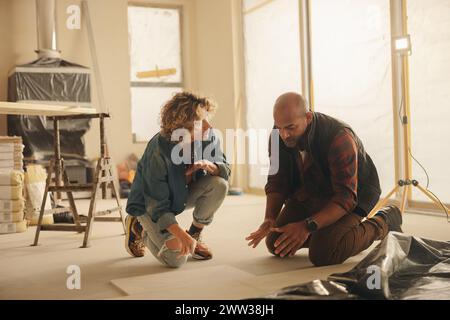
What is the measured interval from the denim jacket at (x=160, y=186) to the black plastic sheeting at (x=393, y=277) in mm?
707

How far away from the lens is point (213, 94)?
7.14 m

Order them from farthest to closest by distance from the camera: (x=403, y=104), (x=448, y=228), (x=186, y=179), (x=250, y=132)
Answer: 1. (x=250, y=132)
2. (x=403, y=104)
3. (x=448, y=228)
4. (x=186, y=179)

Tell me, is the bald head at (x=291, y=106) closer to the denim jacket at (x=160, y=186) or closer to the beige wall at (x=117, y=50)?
the denim jacket at (x=160, y=186)

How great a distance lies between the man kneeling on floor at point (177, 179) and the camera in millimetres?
2256

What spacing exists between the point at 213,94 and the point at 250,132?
1.02 m

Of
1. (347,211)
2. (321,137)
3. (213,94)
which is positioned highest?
(213,94)

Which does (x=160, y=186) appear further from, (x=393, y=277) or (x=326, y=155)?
(x=393, y=277)

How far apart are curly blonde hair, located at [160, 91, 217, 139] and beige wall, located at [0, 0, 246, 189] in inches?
165

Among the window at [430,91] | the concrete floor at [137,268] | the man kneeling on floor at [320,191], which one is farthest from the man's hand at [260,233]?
the window at [430,91]

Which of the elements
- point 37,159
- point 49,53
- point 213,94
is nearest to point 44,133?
point 37,159

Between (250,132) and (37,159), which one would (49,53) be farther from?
(250,132)

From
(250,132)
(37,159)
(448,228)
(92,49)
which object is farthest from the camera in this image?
(92,49)

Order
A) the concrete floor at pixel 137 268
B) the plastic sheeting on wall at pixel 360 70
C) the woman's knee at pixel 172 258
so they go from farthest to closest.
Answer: the plastic sheeting on wall at pixel 360 70 → the woman's knee at pixel 172 258 → the concrete floor at pixel 137 268
